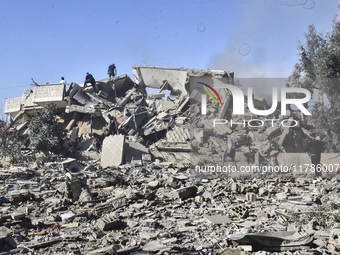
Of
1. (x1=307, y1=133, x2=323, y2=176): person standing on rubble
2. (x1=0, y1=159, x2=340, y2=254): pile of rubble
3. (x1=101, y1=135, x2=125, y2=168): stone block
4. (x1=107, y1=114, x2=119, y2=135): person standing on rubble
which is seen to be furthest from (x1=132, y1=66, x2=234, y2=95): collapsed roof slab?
(x1=0, y1=159, x2=340, y2=254): pile of rubble

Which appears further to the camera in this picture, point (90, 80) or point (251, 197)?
point (90, 80)

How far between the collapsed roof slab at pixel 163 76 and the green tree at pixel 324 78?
6.69 m

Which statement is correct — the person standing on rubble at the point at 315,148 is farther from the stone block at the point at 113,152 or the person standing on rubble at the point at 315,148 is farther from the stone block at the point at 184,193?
the stone block at the point at 113,152

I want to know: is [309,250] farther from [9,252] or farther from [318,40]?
[318,40]

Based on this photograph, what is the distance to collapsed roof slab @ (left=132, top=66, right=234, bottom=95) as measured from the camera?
19.5 m

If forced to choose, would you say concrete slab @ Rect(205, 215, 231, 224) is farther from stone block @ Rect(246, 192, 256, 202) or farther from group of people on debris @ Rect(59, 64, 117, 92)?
group of people on debris @ Rect(59, 64, 117, 92)

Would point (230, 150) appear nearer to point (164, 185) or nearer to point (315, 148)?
point (315, 148)

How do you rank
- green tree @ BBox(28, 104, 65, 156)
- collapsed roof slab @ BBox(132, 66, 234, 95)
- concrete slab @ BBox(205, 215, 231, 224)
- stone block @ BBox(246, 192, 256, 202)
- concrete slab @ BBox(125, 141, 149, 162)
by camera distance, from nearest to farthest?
concrete slab @ BBox(205, 215, 231, 224), stone block @ BBox(246, 192, 256, 202), concrete slab @ BBox(125, 141, 149, 162), green tree @ BBox(28, 104, 65, 156), collapsed roof slab @ BBox(132, 66, 234, 95)

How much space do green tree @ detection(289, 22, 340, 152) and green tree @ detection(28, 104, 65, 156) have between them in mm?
10047

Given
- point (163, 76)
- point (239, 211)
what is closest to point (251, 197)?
point (239, 211)

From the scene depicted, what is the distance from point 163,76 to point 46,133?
818 cm

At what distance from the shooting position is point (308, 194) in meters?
8.12

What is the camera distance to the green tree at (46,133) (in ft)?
49.8

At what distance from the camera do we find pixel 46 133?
50.4ft
